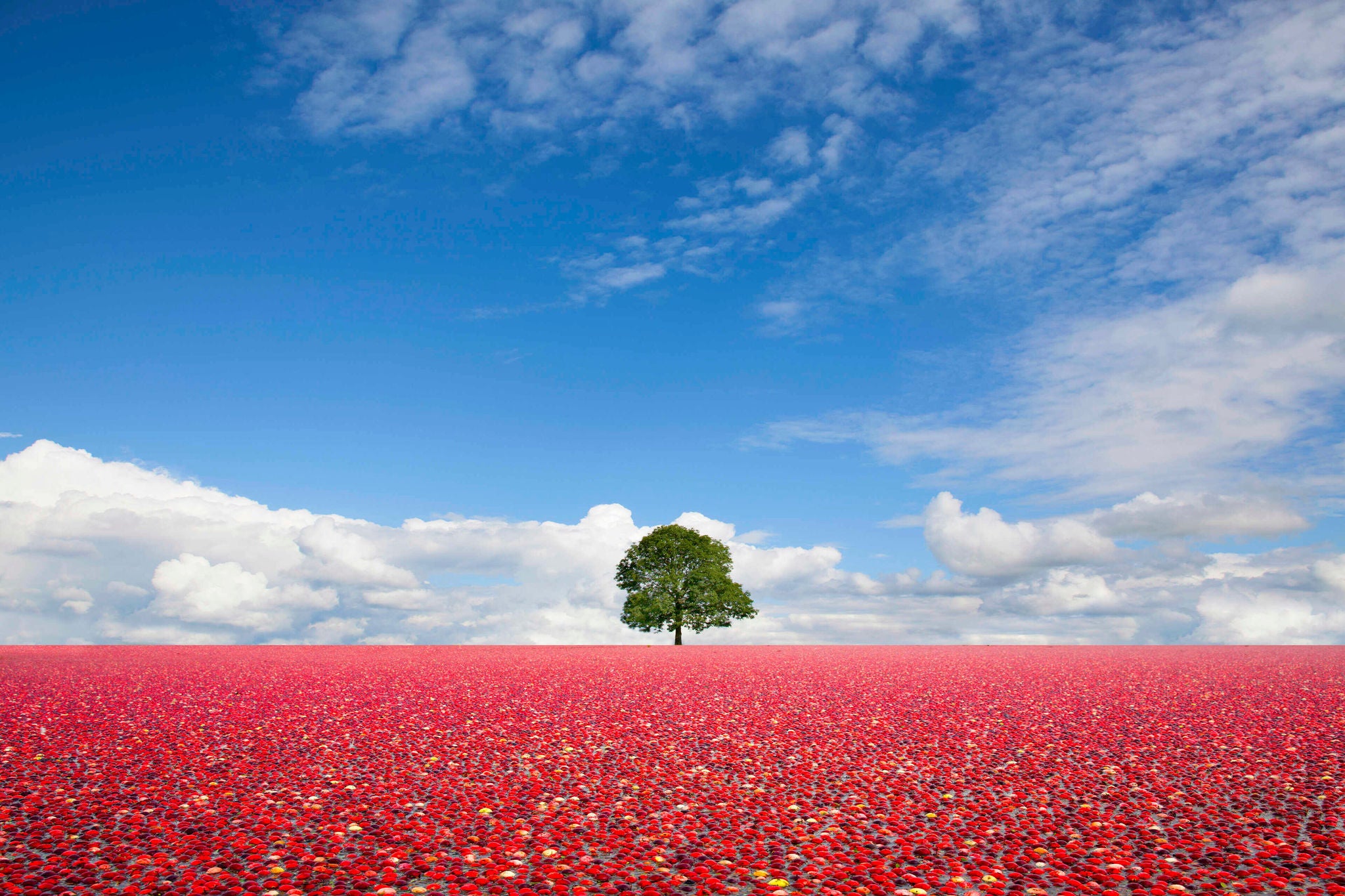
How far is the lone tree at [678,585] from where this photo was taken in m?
63.4

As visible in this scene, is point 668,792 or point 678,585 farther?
point 678,585

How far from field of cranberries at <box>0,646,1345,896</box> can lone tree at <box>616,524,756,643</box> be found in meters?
39.1

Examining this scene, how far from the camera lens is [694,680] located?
28.0 meters

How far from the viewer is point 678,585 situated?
6388cm

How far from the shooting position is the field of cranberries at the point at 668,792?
8.27 m

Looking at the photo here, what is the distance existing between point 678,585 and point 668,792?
5278cm

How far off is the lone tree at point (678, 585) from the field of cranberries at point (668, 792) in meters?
39.1

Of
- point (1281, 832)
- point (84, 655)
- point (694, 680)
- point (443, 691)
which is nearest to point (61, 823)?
point (443, 691)

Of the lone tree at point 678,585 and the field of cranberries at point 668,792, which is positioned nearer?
the field of cranberries at point 668,792

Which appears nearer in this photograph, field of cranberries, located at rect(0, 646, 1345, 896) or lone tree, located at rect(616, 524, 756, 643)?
field of cranberries, located at rect(0, 646, 1345, 896)

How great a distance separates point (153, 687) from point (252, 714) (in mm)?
9044

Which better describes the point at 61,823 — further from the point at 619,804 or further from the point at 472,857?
the point at 619,804

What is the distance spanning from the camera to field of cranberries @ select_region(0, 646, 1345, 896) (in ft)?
27.1

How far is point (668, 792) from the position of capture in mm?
11500
